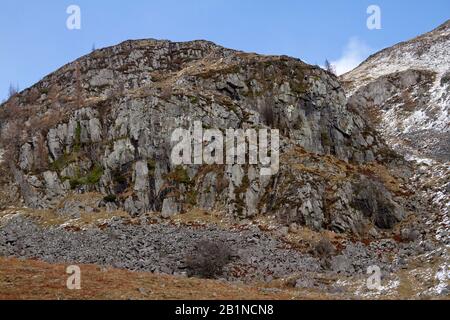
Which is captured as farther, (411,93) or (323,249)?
(411,93)

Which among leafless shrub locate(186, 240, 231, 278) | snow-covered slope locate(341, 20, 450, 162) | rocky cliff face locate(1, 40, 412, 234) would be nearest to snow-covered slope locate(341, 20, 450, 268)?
snow-covered slope locate(341, 20, 450, 162)

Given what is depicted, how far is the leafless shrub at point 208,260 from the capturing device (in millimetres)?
40341

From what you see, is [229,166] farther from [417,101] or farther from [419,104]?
[417,101]

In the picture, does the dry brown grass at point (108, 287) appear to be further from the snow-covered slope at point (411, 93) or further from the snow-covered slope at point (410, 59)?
the snow-covered slope at point (410, 59)

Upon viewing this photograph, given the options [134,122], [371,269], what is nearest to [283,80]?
[134,122]

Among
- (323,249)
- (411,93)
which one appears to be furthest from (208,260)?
(411,93)

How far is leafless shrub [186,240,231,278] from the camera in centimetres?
4034

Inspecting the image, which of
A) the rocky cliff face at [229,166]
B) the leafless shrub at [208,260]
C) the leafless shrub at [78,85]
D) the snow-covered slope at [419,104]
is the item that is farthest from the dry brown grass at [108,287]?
the leafless shrub at [78,85]

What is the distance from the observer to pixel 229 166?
55906 millimetres

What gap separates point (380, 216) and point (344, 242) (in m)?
7.48

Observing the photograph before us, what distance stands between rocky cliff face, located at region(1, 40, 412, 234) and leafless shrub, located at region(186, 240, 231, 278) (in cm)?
1005

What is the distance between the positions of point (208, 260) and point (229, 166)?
17476 mm

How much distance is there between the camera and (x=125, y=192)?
5703 centimetres

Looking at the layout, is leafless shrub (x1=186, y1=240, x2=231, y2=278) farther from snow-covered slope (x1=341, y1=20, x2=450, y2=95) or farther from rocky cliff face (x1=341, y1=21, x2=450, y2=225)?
snow-covered slope (x1=341, y1=20, x2=450, y2=95)
